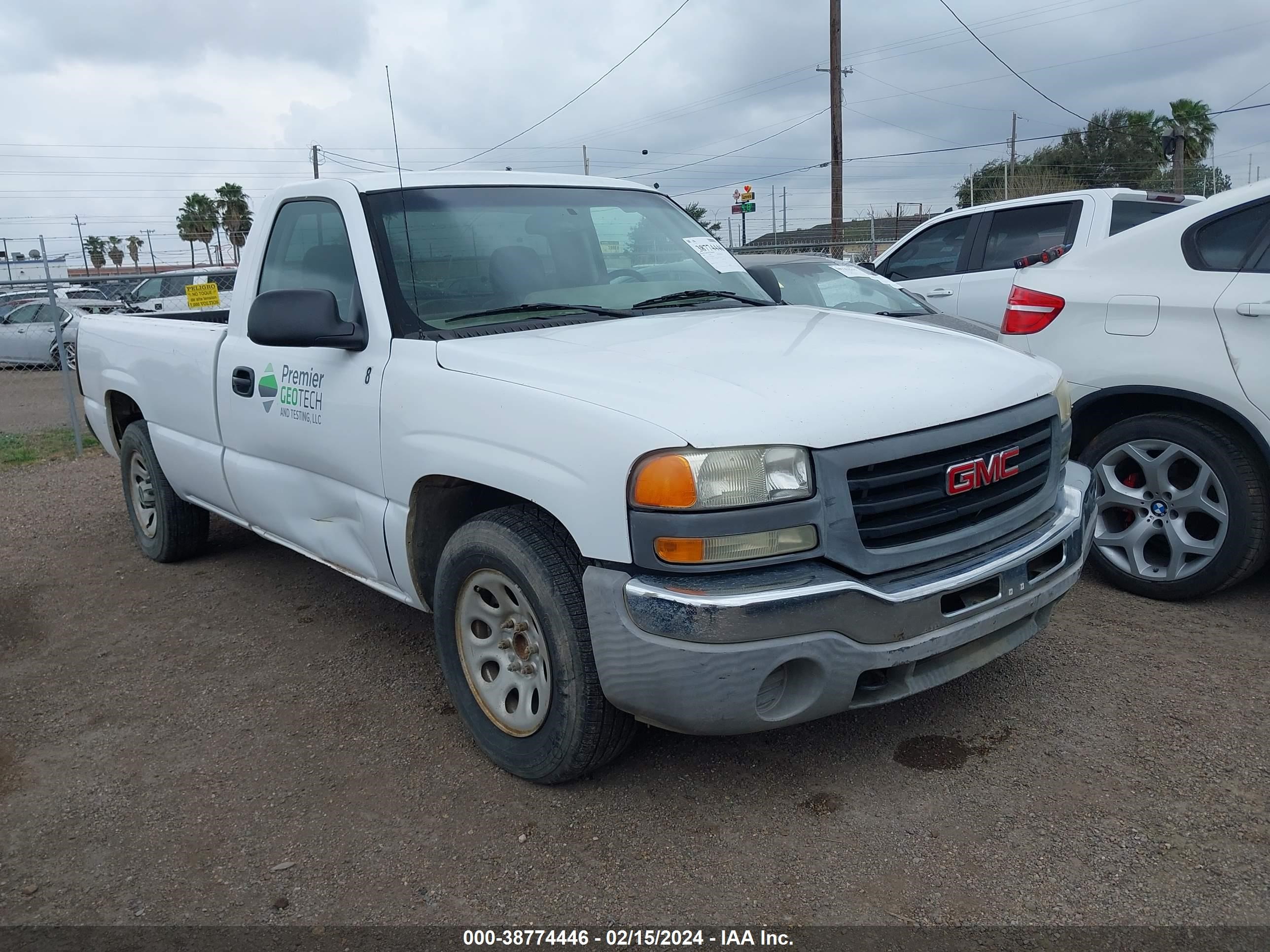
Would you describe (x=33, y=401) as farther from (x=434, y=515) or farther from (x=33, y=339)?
(x=434, y=515)

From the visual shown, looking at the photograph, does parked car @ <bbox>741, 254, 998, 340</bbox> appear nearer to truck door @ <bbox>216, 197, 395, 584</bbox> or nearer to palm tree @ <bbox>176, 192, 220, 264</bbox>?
truck door @ <bbox>216, 197, 395, 584</bbox>

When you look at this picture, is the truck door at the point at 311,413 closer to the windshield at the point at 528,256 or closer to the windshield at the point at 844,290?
the windshield at the point at 528,256

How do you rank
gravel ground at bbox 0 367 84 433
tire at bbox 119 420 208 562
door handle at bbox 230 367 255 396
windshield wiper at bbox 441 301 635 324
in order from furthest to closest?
1. gravel ground at bbox 0 367 84 433
2. tire at bbox 119 420 208 562
3. door handle at bbox 230 367 255 396
4. windshield wiper at bbox 441 301 635 324

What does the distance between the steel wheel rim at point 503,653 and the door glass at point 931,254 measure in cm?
645

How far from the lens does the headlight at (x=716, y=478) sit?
2529 mm

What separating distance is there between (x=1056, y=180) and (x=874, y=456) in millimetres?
35161

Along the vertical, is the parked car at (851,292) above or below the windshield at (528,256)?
below

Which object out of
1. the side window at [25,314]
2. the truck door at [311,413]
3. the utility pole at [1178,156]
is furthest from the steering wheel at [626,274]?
the utility pole at [1178,156]

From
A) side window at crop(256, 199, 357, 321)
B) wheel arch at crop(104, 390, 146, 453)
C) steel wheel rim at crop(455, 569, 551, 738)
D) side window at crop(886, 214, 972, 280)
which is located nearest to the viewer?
steel wheel rim at crop(455, 569, 551, 738)

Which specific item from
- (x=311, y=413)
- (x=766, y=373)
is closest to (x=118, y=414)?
(x=311, y=413)

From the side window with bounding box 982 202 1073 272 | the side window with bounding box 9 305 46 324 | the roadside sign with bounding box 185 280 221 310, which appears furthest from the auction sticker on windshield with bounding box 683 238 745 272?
the side window with bounding box 9 305 46 324

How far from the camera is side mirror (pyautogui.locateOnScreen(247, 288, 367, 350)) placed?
3369 mm

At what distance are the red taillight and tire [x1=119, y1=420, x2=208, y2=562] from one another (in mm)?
4294

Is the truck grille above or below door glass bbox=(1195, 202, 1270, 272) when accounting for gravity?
below
